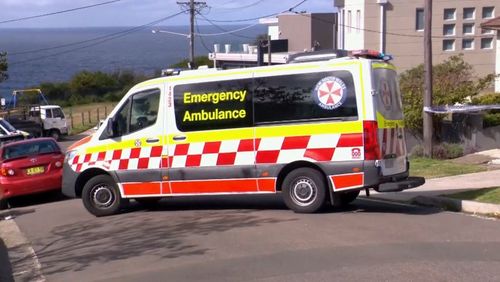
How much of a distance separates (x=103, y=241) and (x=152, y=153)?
2.20 m

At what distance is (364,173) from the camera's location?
33.3ft

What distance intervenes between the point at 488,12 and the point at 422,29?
4.98 m

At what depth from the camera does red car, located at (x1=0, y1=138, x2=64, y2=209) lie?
15117 mm

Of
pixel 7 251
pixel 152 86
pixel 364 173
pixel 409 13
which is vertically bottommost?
pixel 7 251

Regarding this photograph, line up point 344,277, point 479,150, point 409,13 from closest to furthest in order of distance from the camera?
point 344,277 < point 479,150 < point 409,13

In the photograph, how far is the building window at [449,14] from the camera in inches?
1951

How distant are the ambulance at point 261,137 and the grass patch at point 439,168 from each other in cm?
476

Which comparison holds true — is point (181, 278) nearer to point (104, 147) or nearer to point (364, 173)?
point (364, 173)

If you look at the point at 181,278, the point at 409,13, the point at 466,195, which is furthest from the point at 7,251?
the point at 409,13

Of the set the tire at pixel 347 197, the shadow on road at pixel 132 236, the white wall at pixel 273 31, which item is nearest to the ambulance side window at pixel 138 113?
the shadow on road at pixel 132 236

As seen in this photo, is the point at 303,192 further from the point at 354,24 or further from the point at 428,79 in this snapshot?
the point at 354,24

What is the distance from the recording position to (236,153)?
1090 centimetres

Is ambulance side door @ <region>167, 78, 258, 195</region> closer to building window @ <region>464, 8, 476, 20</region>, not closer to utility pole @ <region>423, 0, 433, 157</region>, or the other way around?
utility pole @ <region>423, 0, 433, 157</region>

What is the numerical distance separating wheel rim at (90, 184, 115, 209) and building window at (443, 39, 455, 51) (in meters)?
41.6
